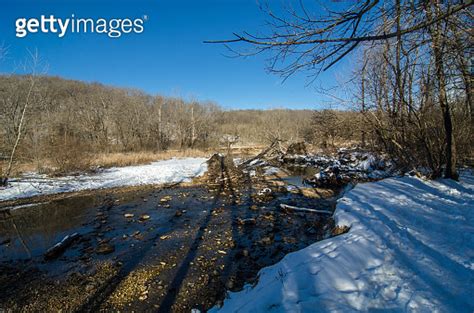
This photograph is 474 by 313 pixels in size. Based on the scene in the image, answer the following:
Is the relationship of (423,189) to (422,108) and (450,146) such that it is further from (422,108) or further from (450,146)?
(422,108)

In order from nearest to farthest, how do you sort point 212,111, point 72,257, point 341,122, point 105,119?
point 72,257 < point 341,122 < point 105,119 < point 212,111

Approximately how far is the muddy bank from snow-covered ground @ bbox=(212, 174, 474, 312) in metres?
1.16

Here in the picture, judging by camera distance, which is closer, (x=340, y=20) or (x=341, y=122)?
(x=340, y=20)

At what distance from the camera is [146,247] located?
225 inches

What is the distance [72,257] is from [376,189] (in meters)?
8.32

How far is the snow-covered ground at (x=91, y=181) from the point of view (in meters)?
11.1

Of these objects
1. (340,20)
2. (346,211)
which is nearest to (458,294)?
(340,20)

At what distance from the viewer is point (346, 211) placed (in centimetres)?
545

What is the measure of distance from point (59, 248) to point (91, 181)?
8746mm

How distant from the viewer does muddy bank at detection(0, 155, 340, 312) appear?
399cm

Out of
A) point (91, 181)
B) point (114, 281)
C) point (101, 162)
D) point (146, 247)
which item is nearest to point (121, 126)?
point (101, 162)

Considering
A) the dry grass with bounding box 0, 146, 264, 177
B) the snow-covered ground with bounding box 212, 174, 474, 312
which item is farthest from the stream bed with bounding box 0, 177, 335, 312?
the dry grass with bounding box 0, 146, 264, 177

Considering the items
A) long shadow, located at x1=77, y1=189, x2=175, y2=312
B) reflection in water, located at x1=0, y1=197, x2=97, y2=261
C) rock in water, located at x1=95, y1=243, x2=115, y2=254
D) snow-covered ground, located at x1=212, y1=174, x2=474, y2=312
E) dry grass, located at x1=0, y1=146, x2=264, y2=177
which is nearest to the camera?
snow-covered ground, located at x1=212, y1=174, x2=474, y2=312

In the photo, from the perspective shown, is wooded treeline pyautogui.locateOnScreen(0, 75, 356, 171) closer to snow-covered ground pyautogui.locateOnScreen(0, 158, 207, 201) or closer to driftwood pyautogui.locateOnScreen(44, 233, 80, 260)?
snow-covered ground pyautogui.locateOnScreen(0, 158, 207, 201)
